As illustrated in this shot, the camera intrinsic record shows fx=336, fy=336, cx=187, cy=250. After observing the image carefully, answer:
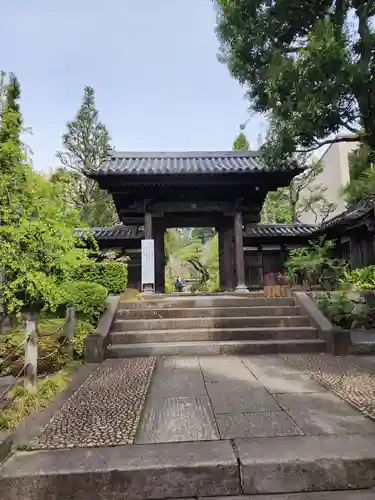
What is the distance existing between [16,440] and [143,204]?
8.74 m

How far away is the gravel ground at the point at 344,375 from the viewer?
3.39 meters

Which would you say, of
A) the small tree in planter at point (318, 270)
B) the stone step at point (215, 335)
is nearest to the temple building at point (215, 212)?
the small tree in planter at point (318, 270)

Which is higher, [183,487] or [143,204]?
[143,204]

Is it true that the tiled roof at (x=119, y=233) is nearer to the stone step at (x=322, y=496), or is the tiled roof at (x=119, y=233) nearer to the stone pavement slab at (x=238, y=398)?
the stone pavement slab at (x=238, y=398)

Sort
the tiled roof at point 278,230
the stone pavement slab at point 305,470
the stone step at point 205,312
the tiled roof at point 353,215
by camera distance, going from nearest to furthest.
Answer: the stone pavement slab at point 305,470 < the stone step at point 205,312 < the tiled roof at point 353,215 < the tiled roof at point 278,230

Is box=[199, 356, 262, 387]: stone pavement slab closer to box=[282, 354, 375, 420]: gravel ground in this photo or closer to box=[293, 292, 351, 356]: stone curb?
box=[282, 354, 375, 420]: gravel ground

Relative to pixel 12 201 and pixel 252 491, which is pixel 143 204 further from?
pixel 252 491

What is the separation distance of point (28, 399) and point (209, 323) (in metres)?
3.95

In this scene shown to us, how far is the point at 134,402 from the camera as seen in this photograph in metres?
3.47

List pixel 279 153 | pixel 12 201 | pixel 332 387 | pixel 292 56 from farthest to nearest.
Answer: pixel 279 153
pixel 292 56
pixel 332 387
pixel 12 201

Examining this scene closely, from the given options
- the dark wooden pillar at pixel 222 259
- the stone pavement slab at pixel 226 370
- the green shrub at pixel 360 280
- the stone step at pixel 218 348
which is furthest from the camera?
the dark wooden pillar at pixel 222 259

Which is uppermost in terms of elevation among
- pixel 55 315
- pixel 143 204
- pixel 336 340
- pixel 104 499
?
pixel 143 204

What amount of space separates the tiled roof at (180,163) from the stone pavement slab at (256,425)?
7515 millimetres

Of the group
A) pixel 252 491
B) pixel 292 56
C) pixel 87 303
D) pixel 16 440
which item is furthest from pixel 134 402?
pixel 292 56
